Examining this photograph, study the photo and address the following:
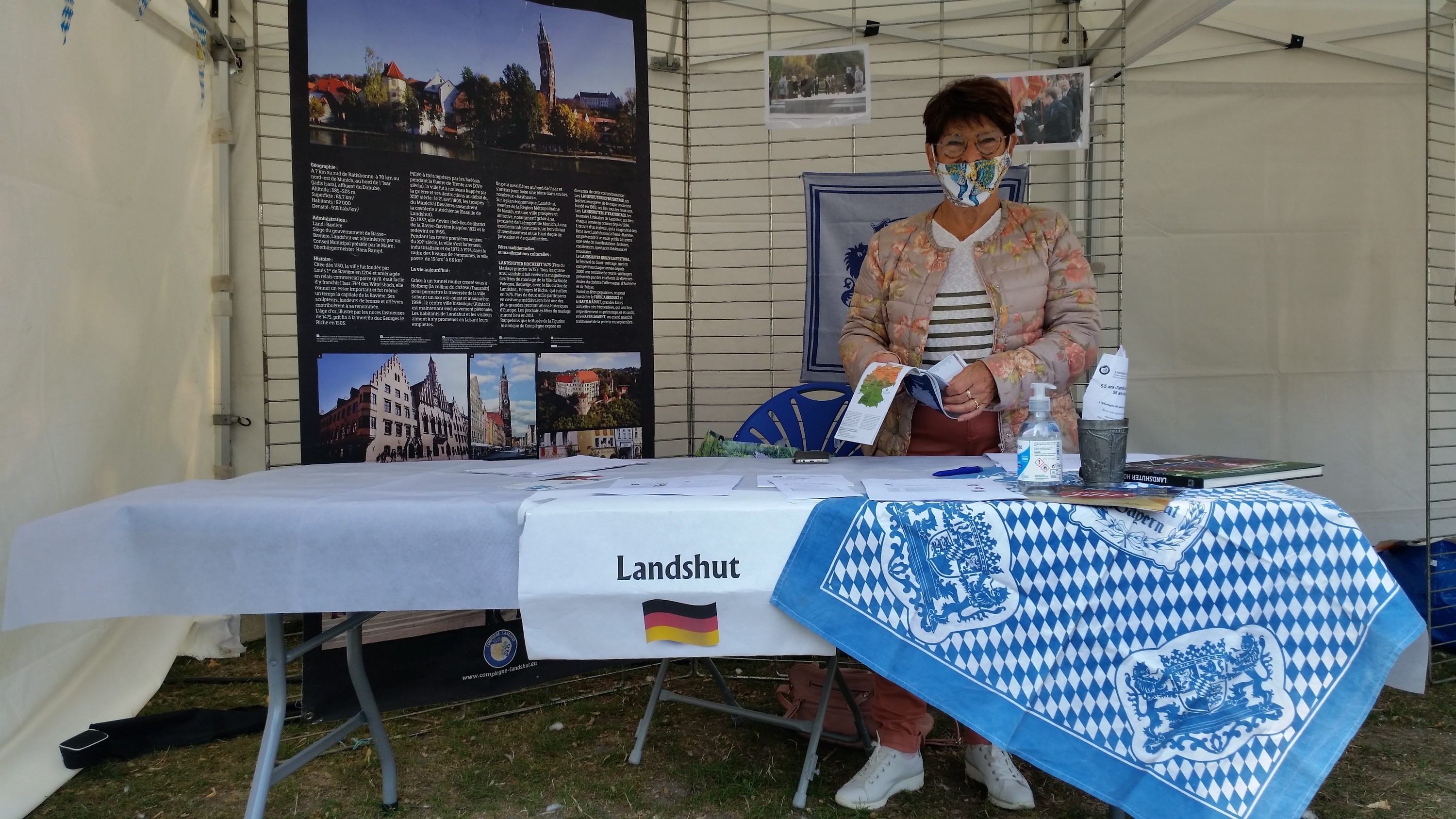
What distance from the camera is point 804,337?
10.6 ft

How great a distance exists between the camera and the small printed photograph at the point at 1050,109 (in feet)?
9.87

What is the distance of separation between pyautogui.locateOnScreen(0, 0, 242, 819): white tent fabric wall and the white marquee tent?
16 millimetres

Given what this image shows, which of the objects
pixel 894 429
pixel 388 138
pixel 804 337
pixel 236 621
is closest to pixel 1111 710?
pixel 894 429

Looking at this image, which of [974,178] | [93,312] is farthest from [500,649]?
[974,178]

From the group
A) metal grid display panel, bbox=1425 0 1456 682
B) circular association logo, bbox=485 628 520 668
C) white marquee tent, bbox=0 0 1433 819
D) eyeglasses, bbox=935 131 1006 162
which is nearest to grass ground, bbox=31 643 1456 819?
circular association logo, bbox=485 628 520 668

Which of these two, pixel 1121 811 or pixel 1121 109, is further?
pixel 1121 109

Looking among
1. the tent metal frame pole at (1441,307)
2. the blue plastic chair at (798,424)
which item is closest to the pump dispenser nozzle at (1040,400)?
the blue plastic chair at (798,424)

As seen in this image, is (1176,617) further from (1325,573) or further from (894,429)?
(894,429)

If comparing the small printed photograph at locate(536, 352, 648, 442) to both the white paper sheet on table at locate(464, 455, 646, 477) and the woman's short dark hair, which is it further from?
the woman's short dark hair

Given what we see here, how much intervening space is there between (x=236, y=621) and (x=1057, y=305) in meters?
3.03

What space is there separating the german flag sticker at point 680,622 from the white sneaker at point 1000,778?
3.00 ft

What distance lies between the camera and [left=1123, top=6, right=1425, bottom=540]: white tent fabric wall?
3.12 meters

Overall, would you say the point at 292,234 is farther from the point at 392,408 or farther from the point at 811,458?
the point at 811,458

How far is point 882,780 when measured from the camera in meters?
Answer: 1.82
